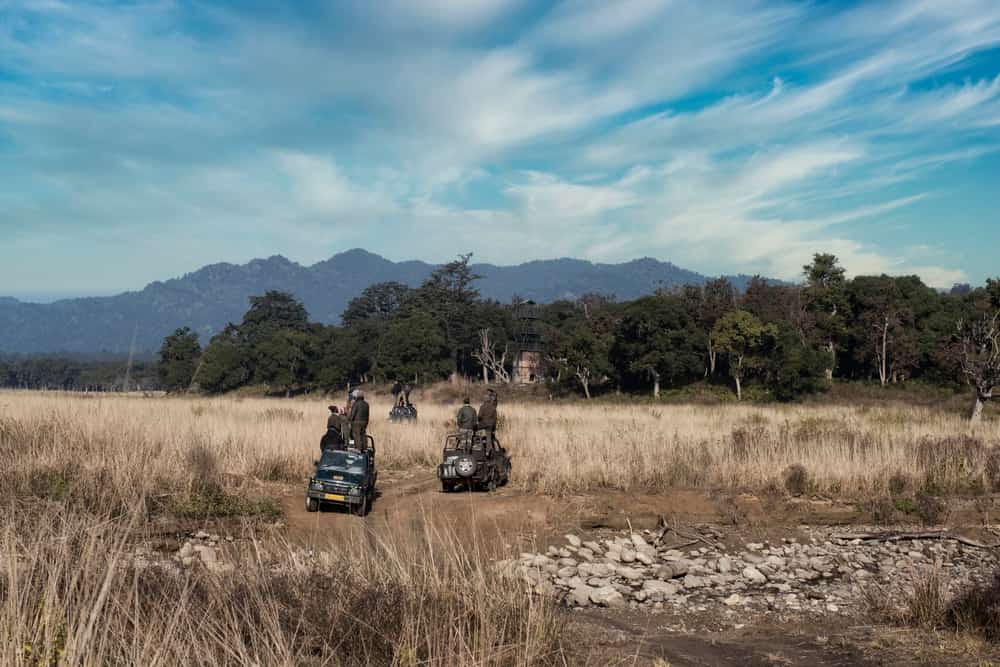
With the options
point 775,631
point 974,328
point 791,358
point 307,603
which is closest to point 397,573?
point 307,603

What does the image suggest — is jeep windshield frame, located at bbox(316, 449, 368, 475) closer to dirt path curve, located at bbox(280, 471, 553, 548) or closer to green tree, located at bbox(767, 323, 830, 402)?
dirt path curve, located at bbox(280, 471, 553, 548)

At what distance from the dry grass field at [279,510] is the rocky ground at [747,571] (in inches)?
71.8

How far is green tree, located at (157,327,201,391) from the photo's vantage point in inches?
2486

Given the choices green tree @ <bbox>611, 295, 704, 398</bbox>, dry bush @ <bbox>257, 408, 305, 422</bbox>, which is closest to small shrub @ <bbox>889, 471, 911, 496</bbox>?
dry bush @ <bbox>257, 408, 305, 422</bbox>

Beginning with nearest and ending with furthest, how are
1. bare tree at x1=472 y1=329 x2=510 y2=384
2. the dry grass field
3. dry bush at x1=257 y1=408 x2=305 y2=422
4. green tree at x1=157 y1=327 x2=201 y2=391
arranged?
the dry grass field < dry bush at x1=257 y1=408 x2=305 y2=422 < green tree at x1=157 y1=327 x2=201 y2=391 < bare tree at x1=472 y1=329 x2=510 y2=384

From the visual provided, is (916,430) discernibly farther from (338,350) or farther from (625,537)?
(338,350)

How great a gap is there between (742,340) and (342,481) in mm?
39668

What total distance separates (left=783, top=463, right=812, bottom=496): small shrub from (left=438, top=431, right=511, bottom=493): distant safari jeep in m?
5.54

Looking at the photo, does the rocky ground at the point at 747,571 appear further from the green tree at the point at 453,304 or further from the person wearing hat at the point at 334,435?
the green tree at the point at 453,304

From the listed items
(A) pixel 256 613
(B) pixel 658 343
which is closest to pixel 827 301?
(B) pixel 658 343

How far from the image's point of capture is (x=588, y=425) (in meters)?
23.2

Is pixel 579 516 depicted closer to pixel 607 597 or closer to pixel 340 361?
pixel 607 597

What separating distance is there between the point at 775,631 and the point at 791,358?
36787 mm

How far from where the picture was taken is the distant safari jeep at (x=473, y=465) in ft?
44.3
